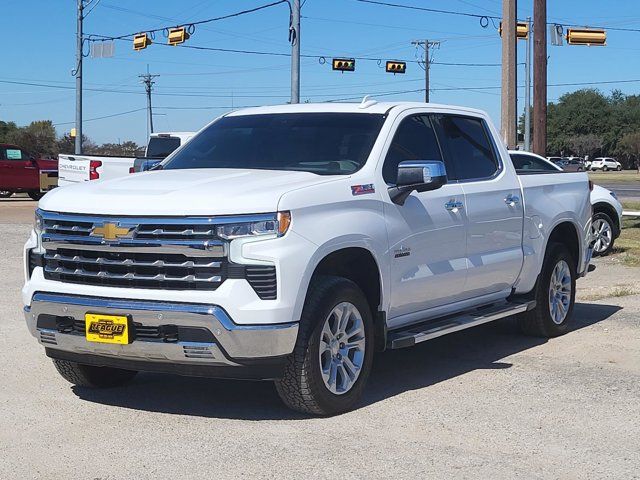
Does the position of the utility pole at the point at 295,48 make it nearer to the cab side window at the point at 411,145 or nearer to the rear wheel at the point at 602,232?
the rear wheel at the point at 602,232

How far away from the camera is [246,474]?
503cm

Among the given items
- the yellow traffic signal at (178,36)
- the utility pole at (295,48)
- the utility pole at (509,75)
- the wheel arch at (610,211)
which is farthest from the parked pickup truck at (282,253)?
the yellow traffic signal at (178,36)

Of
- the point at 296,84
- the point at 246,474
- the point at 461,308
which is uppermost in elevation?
the point at 296,84

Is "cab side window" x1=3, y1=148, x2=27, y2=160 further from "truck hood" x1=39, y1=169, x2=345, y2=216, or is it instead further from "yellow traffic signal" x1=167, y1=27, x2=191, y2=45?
"truck hood" x1=39, y1=169, x2=345, y2=216

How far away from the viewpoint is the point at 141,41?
40.6 m

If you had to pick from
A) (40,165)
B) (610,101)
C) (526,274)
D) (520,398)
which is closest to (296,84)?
(40,165)

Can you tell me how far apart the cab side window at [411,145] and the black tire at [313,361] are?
1.03 metres

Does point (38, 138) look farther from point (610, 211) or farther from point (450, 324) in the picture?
point (450, 324)

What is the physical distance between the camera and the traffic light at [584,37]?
32406 mm

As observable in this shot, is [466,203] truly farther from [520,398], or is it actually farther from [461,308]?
[520,398]

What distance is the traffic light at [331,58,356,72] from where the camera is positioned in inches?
1617

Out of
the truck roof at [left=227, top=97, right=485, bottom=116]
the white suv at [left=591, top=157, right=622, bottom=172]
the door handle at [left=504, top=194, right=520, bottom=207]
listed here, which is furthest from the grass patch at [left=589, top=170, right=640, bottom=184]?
the truck roof at [left=227, top=97, right=485, bottom=116]

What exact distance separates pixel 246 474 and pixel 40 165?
28314mm

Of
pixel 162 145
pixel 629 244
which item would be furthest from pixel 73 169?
pixel 629 244
